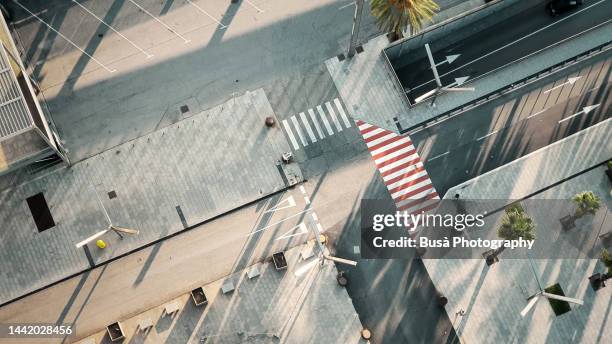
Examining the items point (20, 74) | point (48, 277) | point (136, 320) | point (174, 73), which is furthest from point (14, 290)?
point (174, 73)

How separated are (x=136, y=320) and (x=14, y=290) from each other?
12.3 m

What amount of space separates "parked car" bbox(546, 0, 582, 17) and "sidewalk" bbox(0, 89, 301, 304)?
105ft

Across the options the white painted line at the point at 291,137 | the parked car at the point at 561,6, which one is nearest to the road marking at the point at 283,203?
the white painted line at the point at 291,137

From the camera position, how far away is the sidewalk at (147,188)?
5566cm

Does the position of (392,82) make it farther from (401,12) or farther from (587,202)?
(587,202)

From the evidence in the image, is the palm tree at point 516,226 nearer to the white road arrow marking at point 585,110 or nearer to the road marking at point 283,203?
the white road arrow marking at point 585,110

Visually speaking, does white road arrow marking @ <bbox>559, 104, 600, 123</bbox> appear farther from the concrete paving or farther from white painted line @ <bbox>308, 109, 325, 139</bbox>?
white painted line @ <bbox>308, 109, 325, 139</bbox>

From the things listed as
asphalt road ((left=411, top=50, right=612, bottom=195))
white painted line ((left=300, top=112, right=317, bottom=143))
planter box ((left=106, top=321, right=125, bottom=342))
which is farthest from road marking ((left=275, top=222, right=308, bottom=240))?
planter box ((left=106, top=321, right=125, bottom=342))

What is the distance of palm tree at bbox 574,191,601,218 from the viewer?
53.4 m

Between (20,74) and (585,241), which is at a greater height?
(20,74)

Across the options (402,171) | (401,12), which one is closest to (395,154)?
(402,171)

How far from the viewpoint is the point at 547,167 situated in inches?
2290

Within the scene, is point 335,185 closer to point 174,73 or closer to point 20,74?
point 174,73

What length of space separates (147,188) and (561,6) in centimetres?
4731
